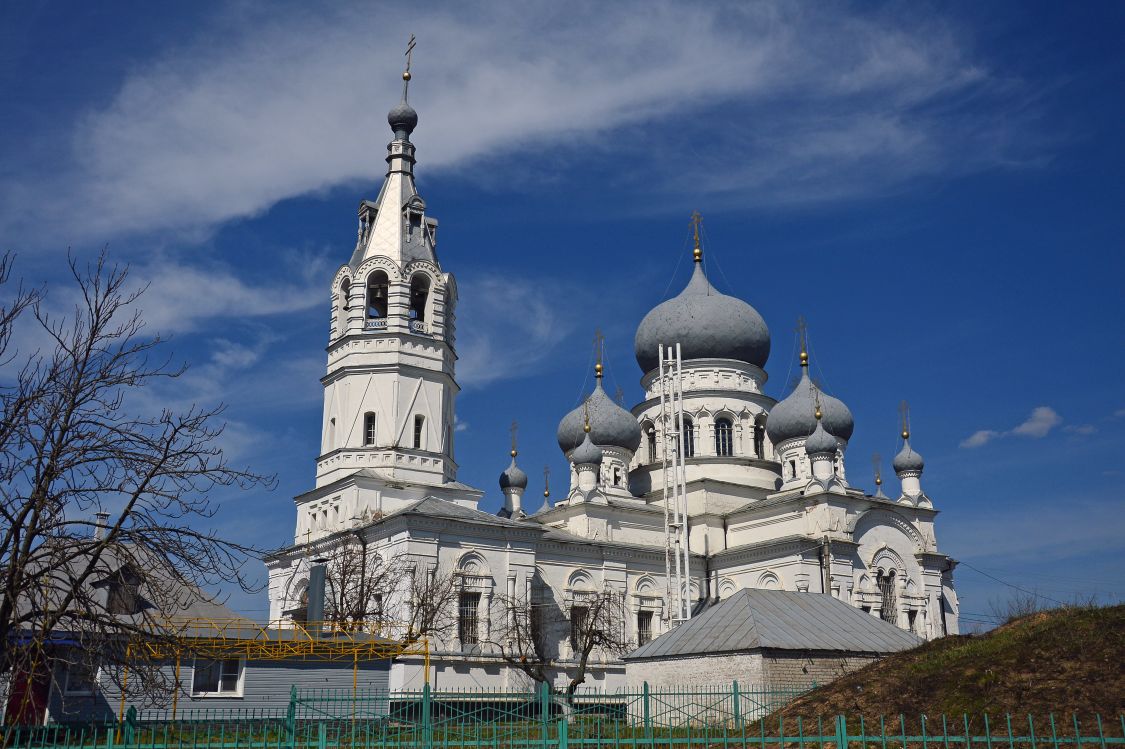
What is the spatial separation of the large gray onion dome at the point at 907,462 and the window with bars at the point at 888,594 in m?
4.38

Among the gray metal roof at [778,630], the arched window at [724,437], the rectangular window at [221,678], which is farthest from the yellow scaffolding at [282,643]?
the arched window at [724,437]

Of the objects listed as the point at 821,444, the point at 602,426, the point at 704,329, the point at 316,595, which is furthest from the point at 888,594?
the point at 316,595

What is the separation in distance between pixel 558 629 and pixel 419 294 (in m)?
10.3

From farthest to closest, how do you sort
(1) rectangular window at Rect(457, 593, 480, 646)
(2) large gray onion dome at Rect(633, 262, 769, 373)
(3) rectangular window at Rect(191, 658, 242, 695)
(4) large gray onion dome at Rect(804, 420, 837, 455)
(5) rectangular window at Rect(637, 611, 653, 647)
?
(2) large gray onion dome at Rect(633, 262, 769, 373) → (4) large gray onion dome at Rect(804, 420, 837, 455) → (5) rectangular window at Rect(637, 611, 653, 647) → (1) rectangular window at Rect(457, 593, 480, 646) → (3) rectangular window at Rect(191, 658, 242, 695)

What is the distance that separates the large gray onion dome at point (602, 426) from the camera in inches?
1432

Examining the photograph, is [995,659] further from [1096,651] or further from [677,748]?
[677,748]

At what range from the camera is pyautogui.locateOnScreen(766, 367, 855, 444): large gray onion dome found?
35.2 metres

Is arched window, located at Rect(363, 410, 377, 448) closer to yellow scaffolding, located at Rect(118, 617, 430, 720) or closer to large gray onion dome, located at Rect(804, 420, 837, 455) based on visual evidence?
yellow scaffolding, located at Rect(118, 617, 430, 720)

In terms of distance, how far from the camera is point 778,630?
17.5 metres

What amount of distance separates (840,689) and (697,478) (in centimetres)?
2160

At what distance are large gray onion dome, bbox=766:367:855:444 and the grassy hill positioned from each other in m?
20.2

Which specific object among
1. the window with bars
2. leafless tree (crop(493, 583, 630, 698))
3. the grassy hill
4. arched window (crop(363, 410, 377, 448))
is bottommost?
the grassy hill

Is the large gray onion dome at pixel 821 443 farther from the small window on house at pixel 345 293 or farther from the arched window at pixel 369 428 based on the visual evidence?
the small window on house at pixel 345 293

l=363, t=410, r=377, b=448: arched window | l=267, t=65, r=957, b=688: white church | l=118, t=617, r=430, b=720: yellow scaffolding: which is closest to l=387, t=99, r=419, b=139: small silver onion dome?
l=267, t=65, r=957, b=688: white church
